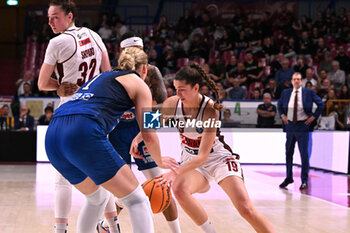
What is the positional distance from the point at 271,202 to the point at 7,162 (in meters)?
7.50

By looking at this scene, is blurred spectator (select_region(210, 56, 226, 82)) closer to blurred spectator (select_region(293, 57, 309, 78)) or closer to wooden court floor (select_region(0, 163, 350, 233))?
blurred spectator (select_region(293, 57, 309, 78))

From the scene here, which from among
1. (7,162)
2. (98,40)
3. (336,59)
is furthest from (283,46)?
(98,40)

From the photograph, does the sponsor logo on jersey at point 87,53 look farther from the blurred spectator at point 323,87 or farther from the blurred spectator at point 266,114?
the blurred spectator at point 323,87

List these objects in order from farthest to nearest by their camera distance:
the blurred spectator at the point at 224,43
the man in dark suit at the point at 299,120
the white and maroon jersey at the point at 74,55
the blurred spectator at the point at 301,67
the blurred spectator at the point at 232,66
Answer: the blurred spectator at the point at 224,43 → the blurred spectator at the point at 232,66 → the blurred spectator at the point at 301,67 → the man in dark suit at the point at 299,120 → the white and maroon jersey at the point at 74,55

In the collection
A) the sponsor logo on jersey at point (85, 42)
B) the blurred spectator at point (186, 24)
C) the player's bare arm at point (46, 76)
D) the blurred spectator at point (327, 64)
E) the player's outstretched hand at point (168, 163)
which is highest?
the blurred spectator at point (186, 24)

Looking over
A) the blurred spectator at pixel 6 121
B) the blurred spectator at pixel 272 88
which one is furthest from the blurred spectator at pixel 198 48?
the blurred spectator at pixel 6 121

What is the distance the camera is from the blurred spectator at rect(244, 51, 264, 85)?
1482cm

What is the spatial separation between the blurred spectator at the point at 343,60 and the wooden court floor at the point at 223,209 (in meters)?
6.55

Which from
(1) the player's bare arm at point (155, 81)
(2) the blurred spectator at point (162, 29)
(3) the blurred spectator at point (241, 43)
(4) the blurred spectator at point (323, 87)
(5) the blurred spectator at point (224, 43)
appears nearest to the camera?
(1) the player's bare arm at point (155, 81)

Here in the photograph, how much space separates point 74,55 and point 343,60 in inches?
504

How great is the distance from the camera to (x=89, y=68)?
14.2 ft

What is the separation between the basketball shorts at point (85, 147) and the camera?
3.02m

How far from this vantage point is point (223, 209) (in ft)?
21.6

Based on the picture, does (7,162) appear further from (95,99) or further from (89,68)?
(95,99)
